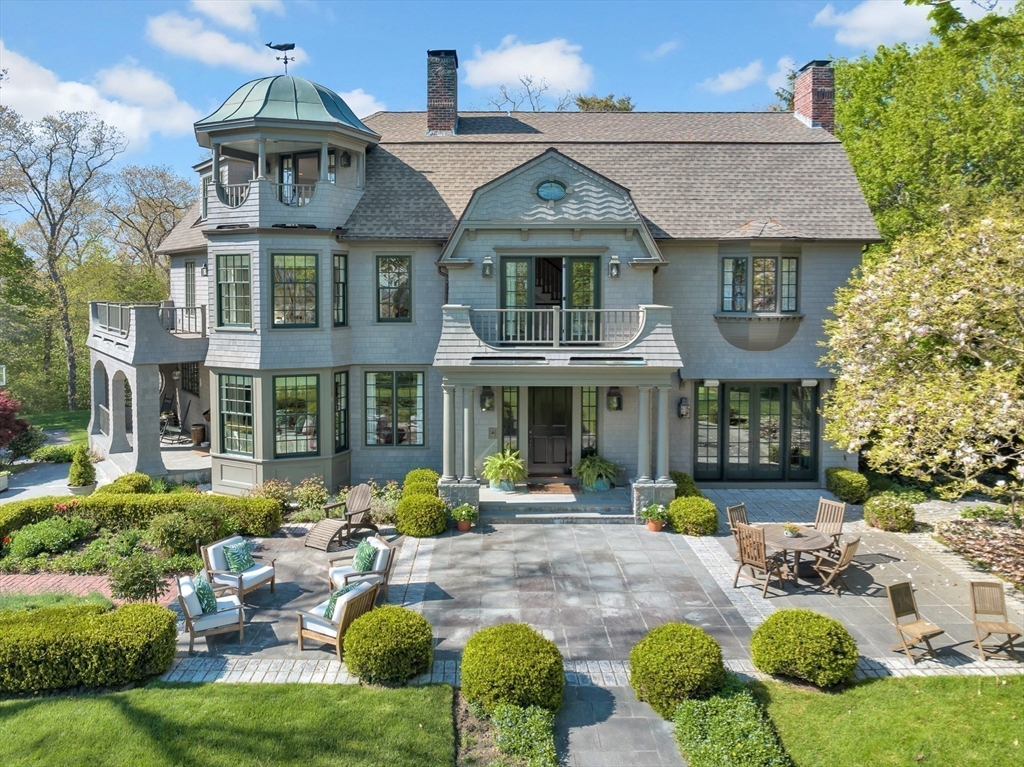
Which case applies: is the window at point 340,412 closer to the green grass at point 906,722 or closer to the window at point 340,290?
the window at point 340,290

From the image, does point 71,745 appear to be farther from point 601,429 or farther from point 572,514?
point 601,429

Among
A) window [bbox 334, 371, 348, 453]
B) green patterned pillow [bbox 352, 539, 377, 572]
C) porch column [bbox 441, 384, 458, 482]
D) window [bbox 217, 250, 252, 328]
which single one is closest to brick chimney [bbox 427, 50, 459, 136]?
window [bbox 217, 250, 252, 328]

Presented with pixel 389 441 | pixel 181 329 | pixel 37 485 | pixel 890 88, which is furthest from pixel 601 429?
pixel 890 88

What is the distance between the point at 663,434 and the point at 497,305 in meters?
5.34

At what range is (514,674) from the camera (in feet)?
29.1

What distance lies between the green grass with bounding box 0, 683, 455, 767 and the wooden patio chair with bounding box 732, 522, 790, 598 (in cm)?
632

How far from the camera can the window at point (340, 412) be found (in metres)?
19.2

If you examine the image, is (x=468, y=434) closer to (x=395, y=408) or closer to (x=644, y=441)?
(x=395, y=408)

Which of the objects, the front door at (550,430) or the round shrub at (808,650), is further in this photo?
the front door at (550,430)

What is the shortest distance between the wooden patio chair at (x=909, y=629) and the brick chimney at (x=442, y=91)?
17.5 metres

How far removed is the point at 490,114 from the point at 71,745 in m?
21.1

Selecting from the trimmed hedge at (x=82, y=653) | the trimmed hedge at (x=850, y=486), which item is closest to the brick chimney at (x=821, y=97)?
the trimmed hedge at (x=850, y=486)

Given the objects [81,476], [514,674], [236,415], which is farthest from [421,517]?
[81,476]

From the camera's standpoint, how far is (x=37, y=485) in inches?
828
